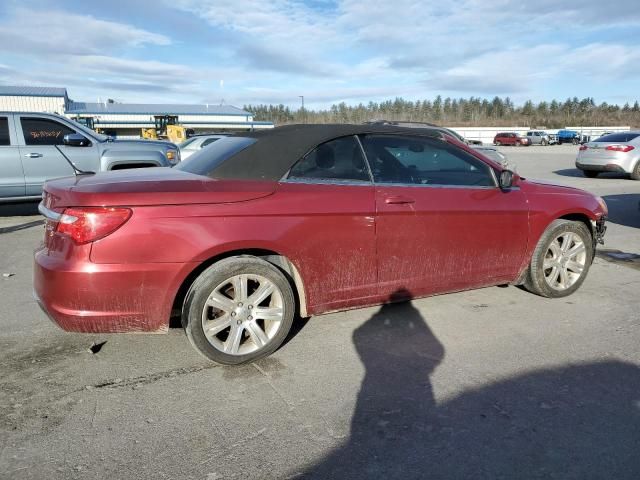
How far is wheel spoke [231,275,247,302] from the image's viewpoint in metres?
3.33

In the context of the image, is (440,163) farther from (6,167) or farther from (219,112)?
(219,112)

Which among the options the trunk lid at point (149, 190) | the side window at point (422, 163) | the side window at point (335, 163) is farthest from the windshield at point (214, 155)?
the side window at point (422, 163)

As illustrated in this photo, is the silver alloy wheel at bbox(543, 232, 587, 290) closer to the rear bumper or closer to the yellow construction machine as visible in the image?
the rear bumper

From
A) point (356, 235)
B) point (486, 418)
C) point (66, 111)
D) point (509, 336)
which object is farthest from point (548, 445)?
point (66, 111)

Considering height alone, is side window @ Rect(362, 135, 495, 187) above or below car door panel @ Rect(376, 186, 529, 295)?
above

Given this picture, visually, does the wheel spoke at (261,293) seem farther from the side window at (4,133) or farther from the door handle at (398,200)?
the side window at (4,133)

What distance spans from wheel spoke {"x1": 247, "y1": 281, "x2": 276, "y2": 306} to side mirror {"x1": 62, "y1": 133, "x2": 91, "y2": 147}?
21.6ft

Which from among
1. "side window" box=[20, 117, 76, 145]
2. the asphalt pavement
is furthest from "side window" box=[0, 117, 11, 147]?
the asphalt pavement

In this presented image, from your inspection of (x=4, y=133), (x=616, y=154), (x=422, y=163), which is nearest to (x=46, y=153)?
(x=4, y=133)

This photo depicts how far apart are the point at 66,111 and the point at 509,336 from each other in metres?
58.2

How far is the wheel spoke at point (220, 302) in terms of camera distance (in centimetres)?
327

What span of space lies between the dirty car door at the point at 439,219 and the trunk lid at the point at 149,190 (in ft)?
3.21

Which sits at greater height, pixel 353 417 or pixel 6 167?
pixel 6 167

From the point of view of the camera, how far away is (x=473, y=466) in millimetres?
2387
